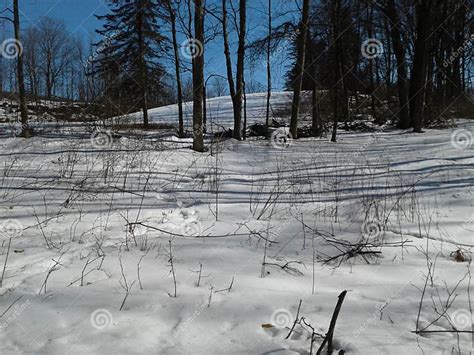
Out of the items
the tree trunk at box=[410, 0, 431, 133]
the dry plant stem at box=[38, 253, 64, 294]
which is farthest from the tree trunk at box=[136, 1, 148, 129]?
the dry plant stem at box=[38, 253, 64, 294]

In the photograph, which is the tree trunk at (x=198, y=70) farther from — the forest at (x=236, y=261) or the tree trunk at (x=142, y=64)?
the tree trunk at (x=142, y=64)

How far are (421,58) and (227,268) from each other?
522 inches

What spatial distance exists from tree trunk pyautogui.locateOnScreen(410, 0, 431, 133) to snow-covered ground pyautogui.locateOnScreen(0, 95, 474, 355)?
9.20 metres

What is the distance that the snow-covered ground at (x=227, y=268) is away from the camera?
4.55ft

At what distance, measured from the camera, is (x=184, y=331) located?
1.43 meters

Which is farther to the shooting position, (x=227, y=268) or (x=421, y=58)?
(x=421, y=58)

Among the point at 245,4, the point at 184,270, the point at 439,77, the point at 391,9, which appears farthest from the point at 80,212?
the point at 439,77

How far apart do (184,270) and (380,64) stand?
25.4 metres

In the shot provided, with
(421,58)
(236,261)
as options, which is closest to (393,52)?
(421,58)

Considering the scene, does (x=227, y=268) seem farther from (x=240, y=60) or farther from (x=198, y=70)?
(x=240, y=60)

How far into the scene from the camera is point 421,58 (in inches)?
485

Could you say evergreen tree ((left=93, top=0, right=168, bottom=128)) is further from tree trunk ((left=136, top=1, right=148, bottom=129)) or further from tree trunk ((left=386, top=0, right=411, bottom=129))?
tree trunk ((left=386, top=0, right=411, bottom=129))

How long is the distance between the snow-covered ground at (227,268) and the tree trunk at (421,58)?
30.2 ft

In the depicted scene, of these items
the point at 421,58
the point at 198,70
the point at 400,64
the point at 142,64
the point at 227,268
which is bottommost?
the point at 227,268
